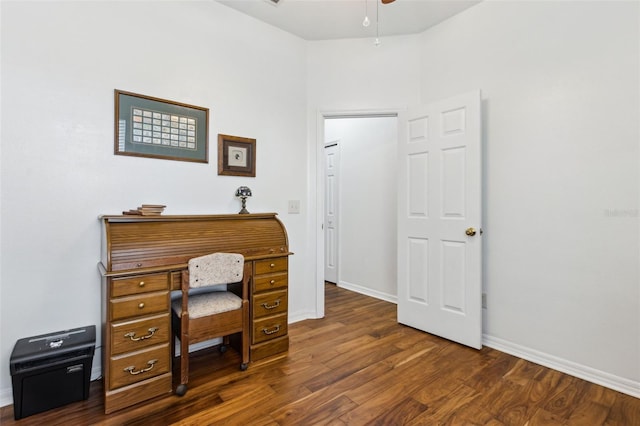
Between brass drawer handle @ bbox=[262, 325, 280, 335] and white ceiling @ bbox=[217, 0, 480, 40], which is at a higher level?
white ceiling @ bbox=[217, 0, 480, 40]

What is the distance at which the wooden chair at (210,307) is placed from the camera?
188 centimetres

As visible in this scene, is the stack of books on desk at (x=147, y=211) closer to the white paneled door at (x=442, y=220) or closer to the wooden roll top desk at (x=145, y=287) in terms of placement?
the wooden roll top desk at (x=145, y=287)

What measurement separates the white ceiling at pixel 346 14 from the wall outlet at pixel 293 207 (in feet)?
5.41

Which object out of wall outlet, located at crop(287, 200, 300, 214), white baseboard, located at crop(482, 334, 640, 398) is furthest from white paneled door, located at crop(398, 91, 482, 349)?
wall outlet, located at crop(287, 200, 300, 214)

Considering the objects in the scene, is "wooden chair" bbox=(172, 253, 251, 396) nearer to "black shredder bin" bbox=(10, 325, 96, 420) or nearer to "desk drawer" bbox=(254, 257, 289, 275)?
"desk drawer" bbox=(254, 257, 289, 275)

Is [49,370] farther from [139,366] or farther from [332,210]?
[332,210]

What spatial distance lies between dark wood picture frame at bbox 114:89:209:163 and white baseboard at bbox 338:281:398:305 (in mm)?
2573

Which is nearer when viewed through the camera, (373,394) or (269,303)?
(373,394)

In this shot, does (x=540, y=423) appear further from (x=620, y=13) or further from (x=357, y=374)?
(x=620, y=13)

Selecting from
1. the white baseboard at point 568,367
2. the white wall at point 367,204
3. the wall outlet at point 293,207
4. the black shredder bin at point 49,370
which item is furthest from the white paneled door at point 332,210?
the black shredder bin at point 49,370

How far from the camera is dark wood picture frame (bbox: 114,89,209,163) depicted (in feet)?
6.74

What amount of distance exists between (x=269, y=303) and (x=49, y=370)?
127 cm

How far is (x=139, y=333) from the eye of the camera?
1.72 m

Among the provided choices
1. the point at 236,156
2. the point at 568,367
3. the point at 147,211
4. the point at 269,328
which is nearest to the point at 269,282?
the point at 269,328
